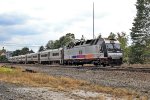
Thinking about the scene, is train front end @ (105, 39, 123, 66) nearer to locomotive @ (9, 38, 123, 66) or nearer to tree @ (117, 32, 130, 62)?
locomotive @ (9, 38, 123, 66)

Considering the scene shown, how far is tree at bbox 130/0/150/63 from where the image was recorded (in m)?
79.4

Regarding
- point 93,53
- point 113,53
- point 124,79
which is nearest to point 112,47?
point 113,53

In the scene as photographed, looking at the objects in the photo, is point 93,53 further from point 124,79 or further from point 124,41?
point 124,41

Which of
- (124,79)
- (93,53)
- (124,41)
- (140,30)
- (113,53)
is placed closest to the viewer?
(124,79)

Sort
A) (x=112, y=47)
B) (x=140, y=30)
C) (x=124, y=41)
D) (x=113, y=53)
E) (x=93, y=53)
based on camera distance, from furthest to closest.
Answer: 1. (x=124, y=41)
2. (x=140, y=30)
3. (x=93, y=53)
4. (x=112, y=47)
5. (x=113, y=53)

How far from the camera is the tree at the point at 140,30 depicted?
79.4m

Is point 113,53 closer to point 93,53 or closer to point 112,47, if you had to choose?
point 112,47

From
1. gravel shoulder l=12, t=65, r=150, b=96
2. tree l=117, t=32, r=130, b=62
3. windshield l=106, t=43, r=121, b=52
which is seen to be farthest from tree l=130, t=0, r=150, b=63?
gravel shoulder l=12, t=65, r=150, b=96

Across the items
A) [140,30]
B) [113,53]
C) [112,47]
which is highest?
[140,30]

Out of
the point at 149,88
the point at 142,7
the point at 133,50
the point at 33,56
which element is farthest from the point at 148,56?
the point at 149,88

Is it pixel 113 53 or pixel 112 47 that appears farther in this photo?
pixel 112 47

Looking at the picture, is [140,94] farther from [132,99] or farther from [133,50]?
[133,50]

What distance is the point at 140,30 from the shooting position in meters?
82.0

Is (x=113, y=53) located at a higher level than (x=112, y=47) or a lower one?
lower
